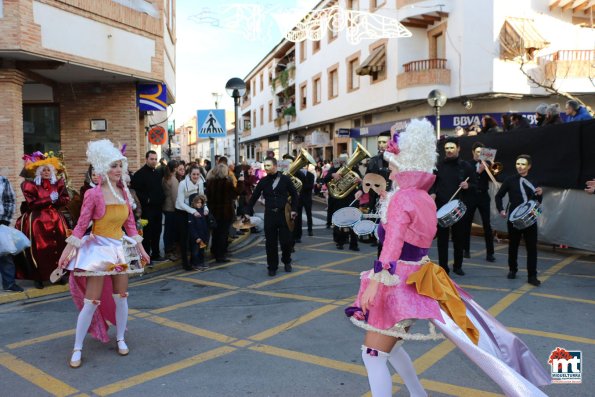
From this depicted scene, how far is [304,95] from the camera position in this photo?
3438 centimetres

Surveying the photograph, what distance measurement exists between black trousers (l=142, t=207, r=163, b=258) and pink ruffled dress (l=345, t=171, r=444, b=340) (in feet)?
20.1

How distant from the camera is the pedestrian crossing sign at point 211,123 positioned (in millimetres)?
12175

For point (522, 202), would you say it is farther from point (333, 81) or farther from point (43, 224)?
point (333, 81)

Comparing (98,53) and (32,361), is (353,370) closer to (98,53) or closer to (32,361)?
(32,361)

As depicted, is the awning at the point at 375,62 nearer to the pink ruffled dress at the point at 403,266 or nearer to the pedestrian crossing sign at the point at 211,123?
the pedestrian crossing sign at the point at 211,123

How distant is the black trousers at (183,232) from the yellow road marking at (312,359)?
154 inches

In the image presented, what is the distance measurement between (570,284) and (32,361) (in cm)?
657

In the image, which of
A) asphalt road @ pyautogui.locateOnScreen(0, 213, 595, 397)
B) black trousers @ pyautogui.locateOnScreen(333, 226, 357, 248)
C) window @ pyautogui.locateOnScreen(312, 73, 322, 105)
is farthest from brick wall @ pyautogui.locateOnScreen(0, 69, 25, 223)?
window @ pyautogui.locateOnScreen(312, 73, 322, 105)

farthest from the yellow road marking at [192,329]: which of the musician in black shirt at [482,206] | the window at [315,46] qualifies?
the window at [315,46]

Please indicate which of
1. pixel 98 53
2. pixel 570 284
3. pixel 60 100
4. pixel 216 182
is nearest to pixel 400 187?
pixel 570 284

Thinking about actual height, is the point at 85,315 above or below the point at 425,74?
below

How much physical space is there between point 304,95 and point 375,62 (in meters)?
12.3

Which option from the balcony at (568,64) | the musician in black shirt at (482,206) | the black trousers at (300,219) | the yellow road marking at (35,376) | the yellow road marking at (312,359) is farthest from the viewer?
the balcony at (568,64)

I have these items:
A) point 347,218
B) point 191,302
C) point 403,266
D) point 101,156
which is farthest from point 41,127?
point 403,266
